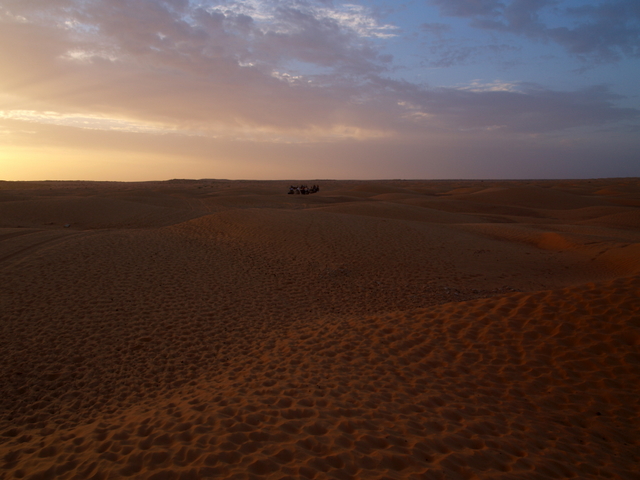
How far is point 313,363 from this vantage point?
6766mm

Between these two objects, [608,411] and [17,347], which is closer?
[608,411]

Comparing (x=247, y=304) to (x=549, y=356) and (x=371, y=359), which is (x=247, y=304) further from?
(x=549, y=356)

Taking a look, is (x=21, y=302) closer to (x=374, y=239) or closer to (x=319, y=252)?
(x=319, y=252)

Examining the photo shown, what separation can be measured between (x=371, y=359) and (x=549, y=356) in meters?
3.02

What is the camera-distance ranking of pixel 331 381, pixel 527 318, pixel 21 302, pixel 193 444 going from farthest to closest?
1. pixel 21 302
2. pixel 527 318
3. pixel 331 381
4. pixel 193 444

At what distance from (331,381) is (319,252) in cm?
927

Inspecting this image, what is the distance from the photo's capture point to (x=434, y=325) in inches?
311

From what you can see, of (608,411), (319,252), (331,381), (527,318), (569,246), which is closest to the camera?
(608,411)

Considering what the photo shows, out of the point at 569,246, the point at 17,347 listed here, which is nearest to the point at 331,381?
the point at 17,347

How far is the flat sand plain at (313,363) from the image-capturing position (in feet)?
13.5

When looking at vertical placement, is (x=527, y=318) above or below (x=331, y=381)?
above

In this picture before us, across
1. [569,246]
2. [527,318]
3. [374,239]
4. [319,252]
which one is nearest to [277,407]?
[527,318]

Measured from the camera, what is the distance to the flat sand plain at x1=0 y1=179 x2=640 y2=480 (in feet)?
13.5

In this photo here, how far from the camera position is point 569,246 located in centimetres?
1627
